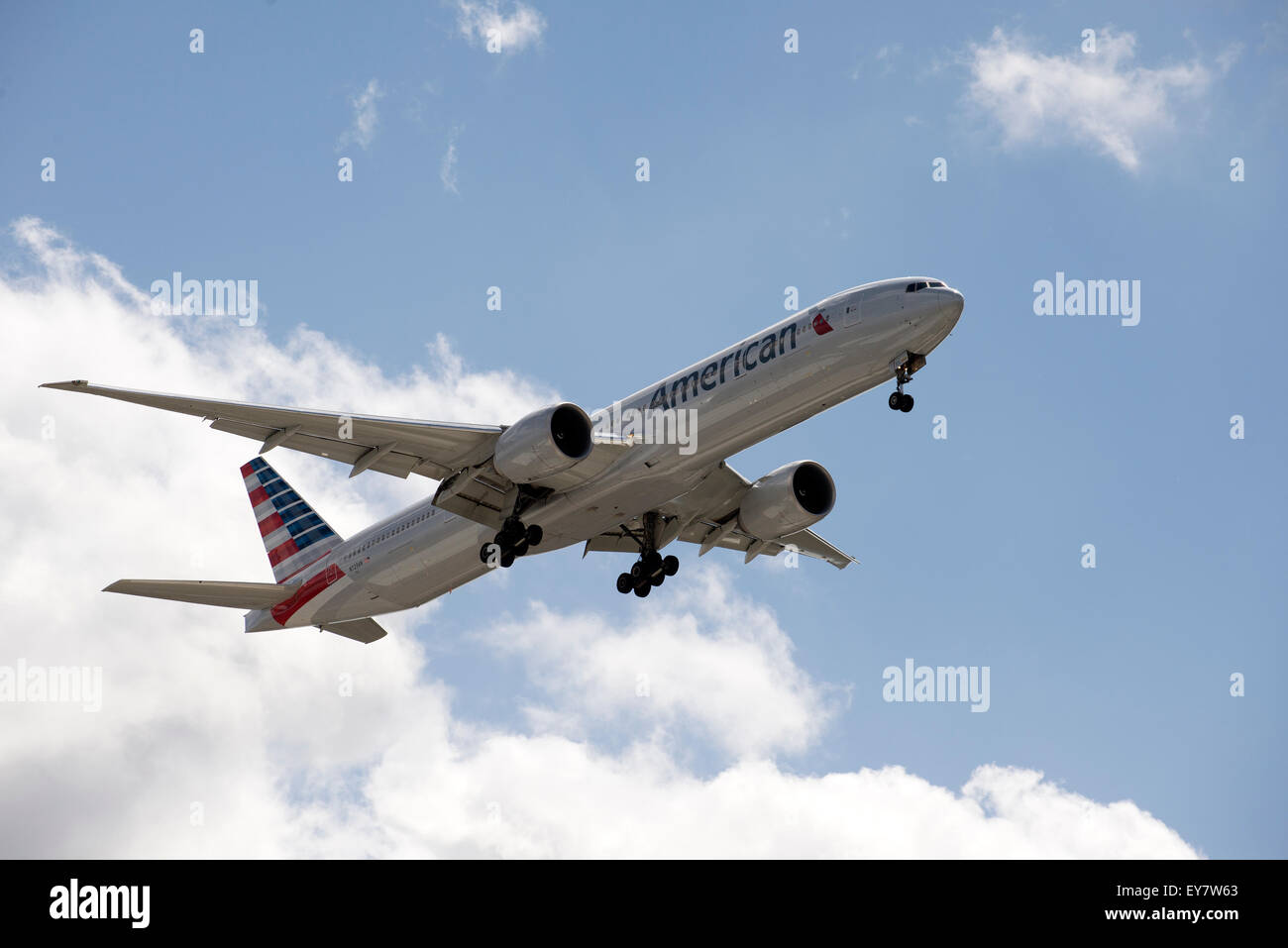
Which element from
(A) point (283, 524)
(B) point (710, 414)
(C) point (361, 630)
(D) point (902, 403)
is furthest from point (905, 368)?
(A) point (283, 524)

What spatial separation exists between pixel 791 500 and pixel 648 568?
4.57 metres

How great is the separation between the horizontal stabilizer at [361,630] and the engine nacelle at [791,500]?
12663 mm

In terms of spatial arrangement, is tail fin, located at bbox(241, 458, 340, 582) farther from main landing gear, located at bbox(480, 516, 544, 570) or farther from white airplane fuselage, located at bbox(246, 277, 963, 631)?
main landing gear, located at bbox(480, 516, 544, 570)

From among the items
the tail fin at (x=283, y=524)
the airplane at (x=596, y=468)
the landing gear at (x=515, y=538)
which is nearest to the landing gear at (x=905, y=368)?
the airplane at (x=596, y=468)

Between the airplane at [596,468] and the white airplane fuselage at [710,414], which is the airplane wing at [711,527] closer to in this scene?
the airplane at [596,468]

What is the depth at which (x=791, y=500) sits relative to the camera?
35.0 metres

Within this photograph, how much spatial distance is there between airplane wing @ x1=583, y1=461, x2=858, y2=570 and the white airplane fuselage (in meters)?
3.68

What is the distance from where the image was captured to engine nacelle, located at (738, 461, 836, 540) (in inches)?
1385

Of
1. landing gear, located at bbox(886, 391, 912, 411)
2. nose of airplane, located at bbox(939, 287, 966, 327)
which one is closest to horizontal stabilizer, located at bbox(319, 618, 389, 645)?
landing gear, located at bbox(886, 391, 912, 411)

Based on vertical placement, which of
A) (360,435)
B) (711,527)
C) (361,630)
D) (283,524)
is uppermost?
(360,435)

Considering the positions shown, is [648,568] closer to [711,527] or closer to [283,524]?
[711,527]
